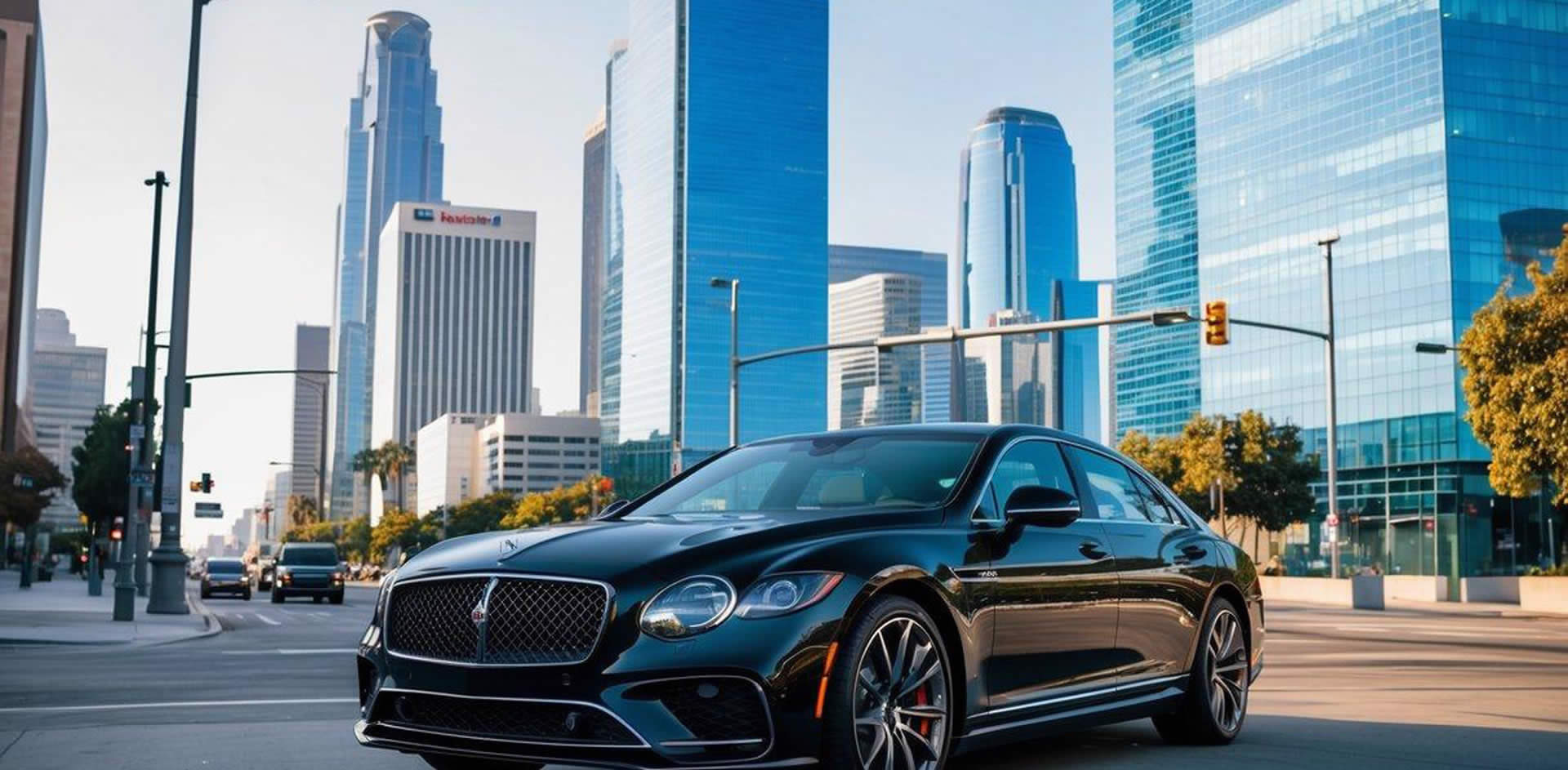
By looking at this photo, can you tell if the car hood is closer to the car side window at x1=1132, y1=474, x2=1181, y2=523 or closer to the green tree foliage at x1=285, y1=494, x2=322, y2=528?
the car side window at x1=1132, y1=474, x2=1181, y2=523

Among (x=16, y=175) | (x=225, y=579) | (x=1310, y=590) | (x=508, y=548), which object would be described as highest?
(x=16, y=175)

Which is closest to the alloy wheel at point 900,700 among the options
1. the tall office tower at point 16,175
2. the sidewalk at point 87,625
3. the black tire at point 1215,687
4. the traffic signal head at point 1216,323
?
the black tire at point 1215,687

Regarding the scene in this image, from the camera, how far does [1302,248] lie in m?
102

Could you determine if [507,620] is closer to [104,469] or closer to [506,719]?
[506,719]

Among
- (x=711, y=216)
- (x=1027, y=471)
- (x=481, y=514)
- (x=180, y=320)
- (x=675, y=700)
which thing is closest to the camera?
(x=675, y=700)

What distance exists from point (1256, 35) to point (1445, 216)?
25039 mm

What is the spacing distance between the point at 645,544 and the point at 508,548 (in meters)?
0.54

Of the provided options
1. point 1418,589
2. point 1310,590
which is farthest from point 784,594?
point 1418,589

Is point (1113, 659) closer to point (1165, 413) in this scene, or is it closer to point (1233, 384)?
point (1233, 384)

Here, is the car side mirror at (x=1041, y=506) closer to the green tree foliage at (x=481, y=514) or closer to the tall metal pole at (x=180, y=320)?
the tall metal pole at (x=180, y=320)

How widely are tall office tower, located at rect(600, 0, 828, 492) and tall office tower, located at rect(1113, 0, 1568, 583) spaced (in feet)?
259

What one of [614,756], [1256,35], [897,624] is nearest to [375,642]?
[614,756]

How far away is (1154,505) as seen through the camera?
7969 millimetres

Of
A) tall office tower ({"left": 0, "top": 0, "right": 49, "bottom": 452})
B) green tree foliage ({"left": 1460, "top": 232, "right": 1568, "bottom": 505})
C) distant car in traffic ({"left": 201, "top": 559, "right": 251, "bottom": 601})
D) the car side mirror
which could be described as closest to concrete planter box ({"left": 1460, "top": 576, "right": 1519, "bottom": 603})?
green tree foliage ({"left": 1460, "top": 232, "right": 1568, "bottom": 505})
